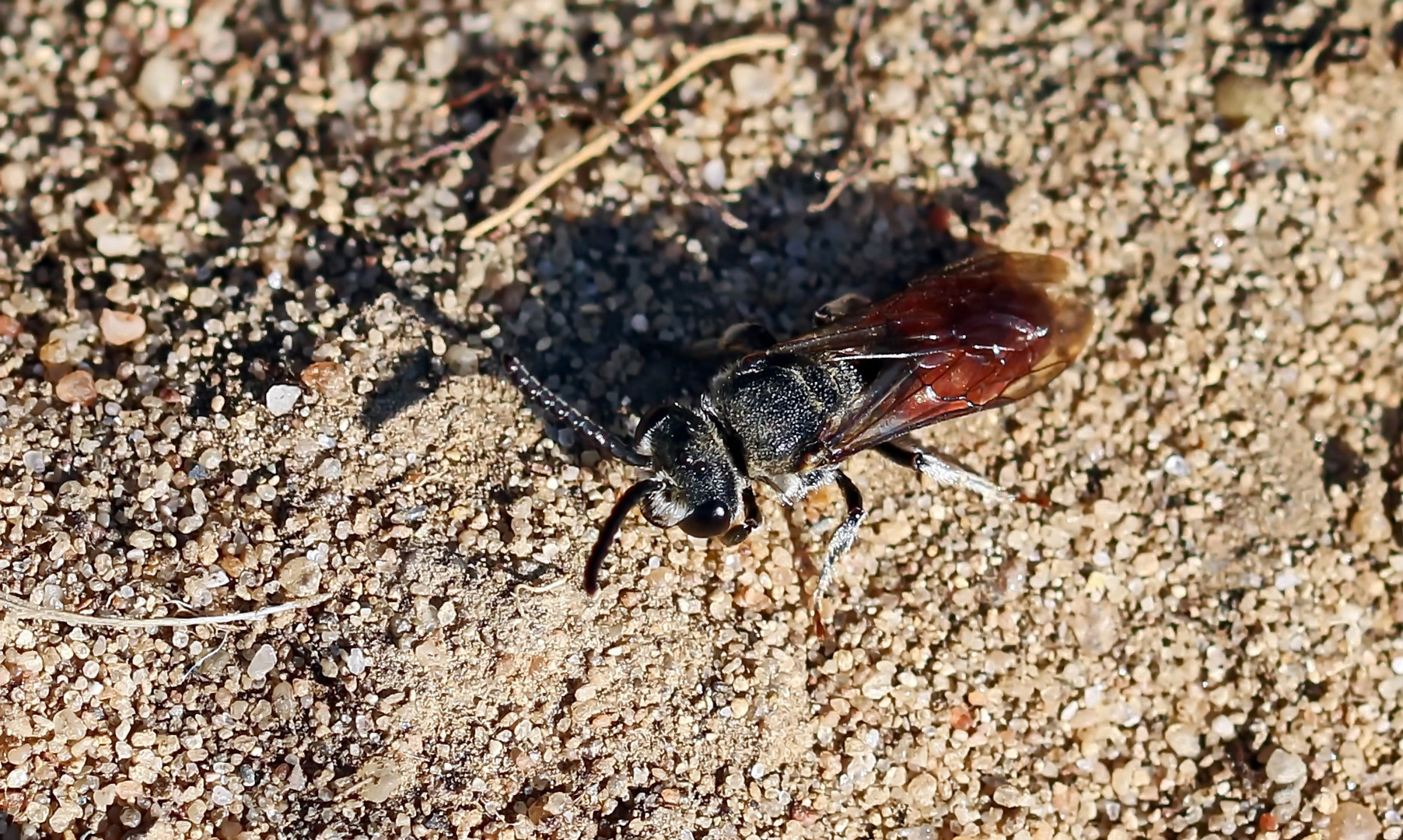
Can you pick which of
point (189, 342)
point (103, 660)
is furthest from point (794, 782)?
point (189, 342)

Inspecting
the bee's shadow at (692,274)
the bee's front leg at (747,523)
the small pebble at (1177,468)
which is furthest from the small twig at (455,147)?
the small pebble at (1177,468)

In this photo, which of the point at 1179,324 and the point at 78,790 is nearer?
the point at 78,790

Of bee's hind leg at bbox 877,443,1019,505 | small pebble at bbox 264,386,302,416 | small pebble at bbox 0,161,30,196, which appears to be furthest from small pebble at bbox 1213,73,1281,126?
small pebble at bbox 0,161,30,196

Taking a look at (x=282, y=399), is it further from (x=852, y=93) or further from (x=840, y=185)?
(x=852, y=93)

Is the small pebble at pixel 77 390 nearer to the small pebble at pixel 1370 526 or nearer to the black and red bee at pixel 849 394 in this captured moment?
the black and red bee at pixel 849 394

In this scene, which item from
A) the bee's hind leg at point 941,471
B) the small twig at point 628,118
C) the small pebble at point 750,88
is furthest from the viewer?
the small pebble at point 750,88

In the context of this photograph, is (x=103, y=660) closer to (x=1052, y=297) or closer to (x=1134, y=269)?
(x=1052, y=297)

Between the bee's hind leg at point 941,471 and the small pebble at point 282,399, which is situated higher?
the small pebble at point 282,399
